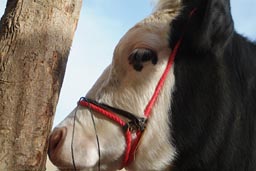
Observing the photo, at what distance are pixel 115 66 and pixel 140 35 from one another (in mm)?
221

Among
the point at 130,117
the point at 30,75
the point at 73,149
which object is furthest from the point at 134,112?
the point at 30,75

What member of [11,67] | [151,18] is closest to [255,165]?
[151,18]

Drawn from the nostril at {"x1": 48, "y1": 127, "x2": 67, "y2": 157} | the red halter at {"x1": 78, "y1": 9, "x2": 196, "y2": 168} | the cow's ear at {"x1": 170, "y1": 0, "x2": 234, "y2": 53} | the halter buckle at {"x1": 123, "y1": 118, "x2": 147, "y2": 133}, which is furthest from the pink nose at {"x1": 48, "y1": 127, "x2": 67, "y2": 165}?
the cow's ear at {"x1": 170, "y1": 0, "x2": 234, "y2": 53}

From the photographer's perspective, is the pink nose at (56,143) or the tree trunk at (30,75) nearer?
the tree trunk at (30,75)

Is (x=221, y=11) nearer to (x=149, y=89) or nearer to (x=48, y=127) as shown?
(x=149, y=89)

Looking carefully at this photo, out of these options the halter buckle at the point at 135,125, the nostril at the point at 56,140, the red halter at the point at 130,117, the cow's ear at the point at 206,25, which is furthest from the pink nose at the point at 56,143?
the cow's ear at the point at 206,25

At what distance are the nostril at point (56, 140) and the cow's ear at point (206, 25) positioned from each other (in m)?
0.76

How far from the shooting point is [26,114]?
166cm

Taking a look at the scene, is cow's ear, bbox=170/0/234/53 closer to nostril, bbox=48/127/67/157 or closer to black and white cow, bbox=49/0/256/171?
black and white cow, bbox=49/0/256/171

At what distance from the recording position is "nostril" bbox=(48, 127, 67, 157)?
1.84 m

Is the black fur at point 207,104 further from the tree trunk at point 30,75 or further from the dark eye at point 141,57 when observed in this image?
the tree trunk at point 30,75

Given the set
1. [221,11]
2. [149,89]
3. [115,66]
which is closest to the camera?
[221,11]

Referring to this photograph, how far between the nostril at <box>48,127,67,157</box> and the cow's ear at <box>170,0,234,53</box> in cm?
76

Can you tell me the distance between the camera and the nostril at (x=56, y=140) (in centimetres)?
184
